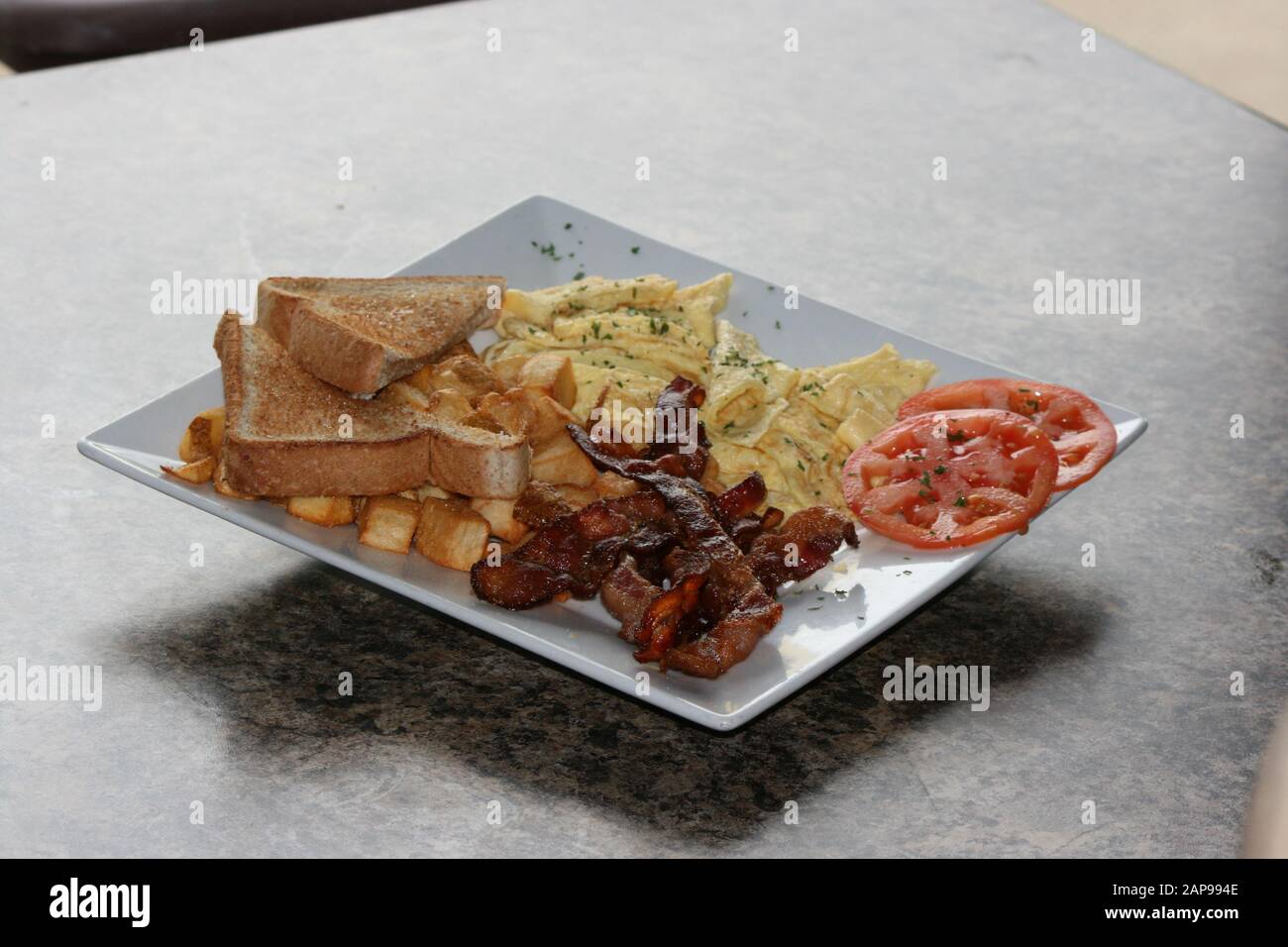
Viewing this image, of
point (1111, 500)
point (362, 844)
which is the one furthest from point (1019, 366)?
point (362, 844)

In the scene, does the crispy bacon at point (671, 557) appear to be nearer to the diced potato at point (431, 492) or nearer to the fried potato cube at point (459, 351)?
the diced potato at point (431, 492)

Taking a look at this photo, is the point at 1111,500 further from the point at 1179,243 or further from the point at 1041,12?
the point at 1041,12

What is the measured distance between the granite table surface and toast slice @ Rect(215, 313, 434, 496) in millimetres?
185

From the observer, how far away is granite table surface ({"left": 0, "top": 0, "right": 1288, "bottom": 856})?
206 cm

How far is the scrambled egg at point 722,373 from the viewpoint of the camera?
2682mm

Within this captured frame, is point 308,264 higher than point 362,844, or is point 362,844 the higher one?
point 308,264

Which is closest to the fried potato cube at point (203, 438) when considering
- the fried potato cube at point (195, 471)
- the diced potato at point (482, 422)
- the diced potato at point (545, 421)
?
the fried potato cube at point (195, 471)

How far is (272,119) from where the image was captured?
13.3ft

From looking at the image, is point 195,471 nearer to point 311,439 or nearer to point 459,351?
point 311,439

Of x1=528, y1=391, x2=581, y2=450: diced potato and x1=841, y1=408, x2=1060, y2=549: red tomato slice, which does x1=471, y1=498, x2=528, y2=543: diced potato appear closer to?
x1=528, y1=391, x2=581, y2=450: diced potato

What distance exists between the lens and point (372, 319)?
272cm

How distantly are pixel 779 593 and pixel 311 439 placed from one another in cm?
75

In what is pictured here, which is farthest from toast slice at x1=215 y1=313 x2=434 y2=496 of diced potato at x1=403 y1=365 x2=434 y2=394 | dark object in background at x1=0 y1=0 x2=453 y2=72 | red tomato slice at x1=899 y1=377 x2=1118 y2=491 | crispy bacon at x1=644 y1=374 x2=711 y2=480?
dark object in background at x1=0 y1=0 x2=453 y2=72

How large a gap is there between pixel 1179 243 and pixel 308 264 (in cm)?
198
